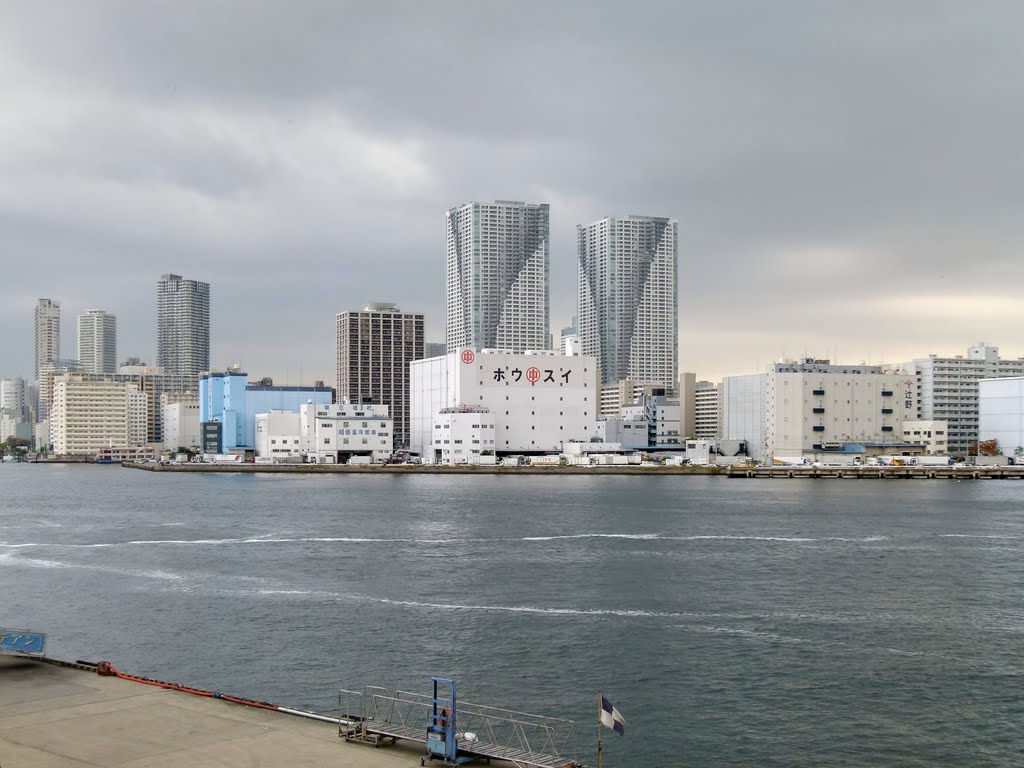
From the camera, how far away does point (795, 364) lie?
617 feet

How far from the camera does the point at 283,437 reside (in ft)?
627

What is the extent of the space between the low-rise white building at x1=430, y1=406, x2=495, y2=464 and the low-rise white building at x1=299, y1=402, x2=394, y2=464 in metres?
16.6

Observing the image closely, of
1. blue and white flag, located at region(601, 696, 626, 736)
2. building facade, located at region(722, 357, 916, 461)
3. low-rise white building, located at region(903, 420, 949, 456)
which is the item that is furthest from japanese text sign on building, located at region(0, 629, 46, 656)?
low-rise white building, located at region(903, 420, 949, 456)

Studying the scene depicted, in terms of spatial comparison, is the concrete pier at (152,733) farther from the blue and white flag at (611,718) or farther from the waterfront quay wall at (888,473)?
the waterfront quay wall at (888,473)

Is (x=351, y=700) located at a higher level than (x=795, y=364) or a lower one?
lower

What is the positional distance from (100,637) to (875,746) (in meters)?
26.3

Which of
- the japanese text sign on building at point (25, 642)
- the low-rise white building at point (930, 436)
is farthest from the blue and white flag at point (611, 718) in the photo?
the low-rise white building at point (930, 436)

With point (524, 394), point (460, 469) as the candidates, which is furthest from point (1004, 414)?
point (460, 469)

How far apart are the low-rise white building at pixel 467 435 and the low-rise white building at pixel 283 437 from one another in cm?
3122

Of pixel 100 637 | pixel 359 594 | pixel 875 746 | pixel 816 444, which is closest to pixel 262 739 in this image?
pixel 875 746

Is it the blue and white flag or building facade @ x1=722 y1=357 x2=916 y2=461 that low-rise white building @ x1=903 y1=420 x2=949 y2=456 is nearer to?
building facade @ x1=722 y1=357 x2=916 y2=461

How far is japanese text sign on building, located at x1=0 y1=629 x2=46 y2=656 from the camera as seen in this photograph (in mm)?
26453

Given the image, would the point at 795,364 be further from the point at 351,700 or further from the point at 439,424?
the point at 351,700

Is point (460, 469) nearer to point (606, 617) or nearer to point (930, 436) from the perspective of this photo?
point (930, 436)
